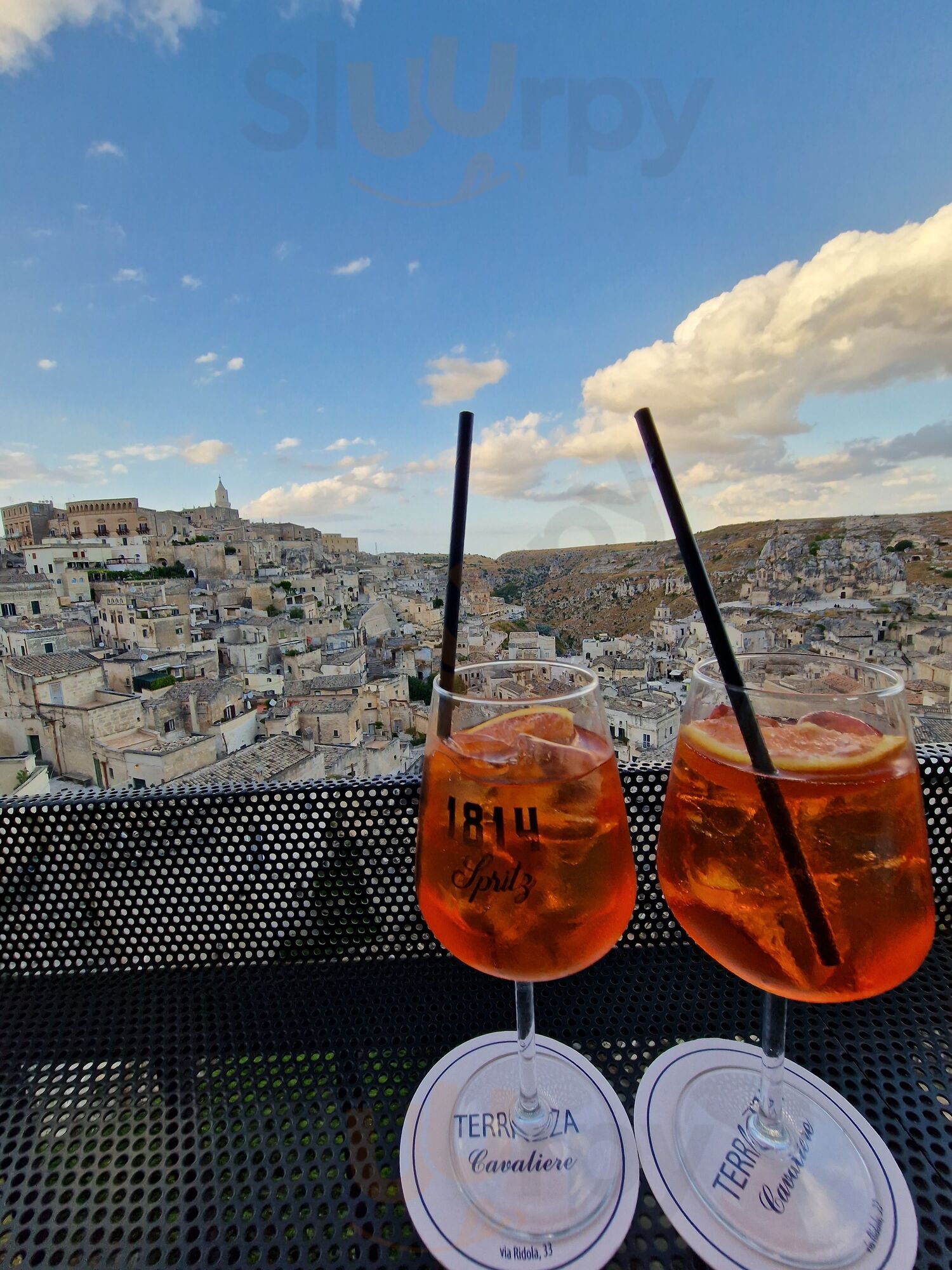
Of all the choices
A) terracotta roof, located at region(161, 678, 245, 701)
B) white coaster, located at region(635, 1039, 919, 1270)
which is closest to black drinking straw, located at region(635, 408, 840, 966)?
white coaster, located at region(635, 1039, 919, 1270)

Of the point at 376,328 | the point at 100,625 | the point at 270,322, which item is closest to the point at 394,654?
the point at 270,322

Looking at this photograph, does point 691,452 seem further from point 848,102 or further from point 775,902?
point 848,102

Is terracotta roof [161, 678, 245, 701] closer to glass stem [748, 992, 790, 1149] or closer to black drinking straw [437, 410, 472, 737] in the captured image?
black drinking straw [437, 410, 472, 737]

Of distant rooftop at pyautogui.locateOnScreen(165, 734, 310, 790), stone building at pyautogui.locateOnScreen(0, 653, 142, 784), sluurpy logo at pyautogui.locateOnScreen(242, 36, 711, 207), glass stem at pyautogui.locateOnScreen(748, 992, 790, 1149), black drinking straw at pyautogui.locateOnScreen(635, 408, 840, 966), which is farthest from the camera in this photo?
stone building at pyautogui.locateOnScreen(0, 653, 142, 784)

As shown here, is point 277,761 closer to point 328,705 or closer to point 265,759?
point 265,759

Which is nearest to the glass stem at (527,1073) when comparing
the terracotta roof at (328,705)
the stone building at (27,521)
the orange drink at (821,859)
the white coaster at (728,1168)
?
the white coaster at (728,1168)

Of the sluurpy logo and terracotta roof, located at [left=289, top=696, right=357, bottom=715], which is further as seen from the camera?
terracotta roof, located at [left=289, top=696, right=357, bottom=715]

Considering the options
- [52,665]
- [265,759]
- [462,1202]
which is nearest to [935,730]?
[462,1202]

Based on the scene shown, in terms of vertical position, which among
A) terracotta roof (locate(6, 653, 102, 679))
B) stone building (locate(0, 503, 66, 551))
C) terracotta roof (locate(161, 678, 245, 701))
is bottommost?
terracotta roof (locate(161, 678, 245, 701))
